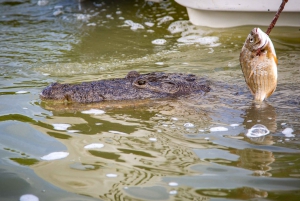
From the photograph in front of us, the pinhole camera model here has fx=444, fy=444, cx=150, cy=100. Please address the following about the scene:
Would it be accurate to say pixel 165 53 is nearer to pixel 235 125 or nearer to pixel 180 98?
pixel 180 98

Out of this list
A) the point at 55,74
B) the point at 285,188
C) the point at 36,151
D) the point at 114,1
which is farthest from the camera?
the point at 114,1

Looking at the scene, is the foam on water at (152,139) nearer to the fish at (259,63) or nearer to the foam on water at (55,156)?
the foam on water at (55,156)

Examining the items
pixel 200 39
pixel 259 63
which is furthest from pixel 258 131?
pixel 200 39

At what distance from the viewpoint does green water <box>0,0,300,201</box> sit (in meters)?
3.06

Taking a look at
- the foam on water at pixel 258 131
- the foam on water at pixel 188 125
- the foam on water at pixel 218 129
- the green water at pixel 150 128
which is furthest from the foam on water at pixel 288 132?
the foam on water at pixel 188 125

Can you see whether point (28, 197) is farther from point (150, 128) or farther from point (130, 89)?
point (130, 89)

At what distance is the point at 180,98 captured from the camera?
5.16 metres

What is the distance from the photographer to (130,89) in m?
5.11

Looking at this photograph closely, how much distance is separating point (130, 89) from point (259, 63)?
5.33 ft

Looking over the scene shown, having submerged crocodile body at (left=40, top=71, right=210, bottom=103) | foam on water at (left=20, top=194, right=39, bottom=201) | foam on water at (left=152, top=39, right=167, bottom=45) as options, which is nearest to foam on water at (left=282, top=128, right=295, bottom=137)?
submerged crocodile body at (left=40, top=71, right=210, bottom=103)

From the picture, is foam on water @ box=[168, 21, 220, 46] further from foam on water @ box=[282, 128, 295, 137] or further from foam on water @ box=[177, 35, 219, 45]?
foam on water @ box=[282, 128, 295, 137]

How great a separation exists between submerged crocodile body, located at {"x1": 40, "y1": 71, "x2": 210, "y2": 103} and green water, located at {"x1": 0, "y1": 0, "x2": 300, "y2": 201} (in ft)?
0.43

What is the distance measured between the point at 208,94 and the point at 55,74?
237 centimetres

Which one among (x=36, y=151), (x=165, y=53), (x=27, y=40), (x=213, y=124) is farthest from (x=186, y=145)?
(x=27, y=40)
